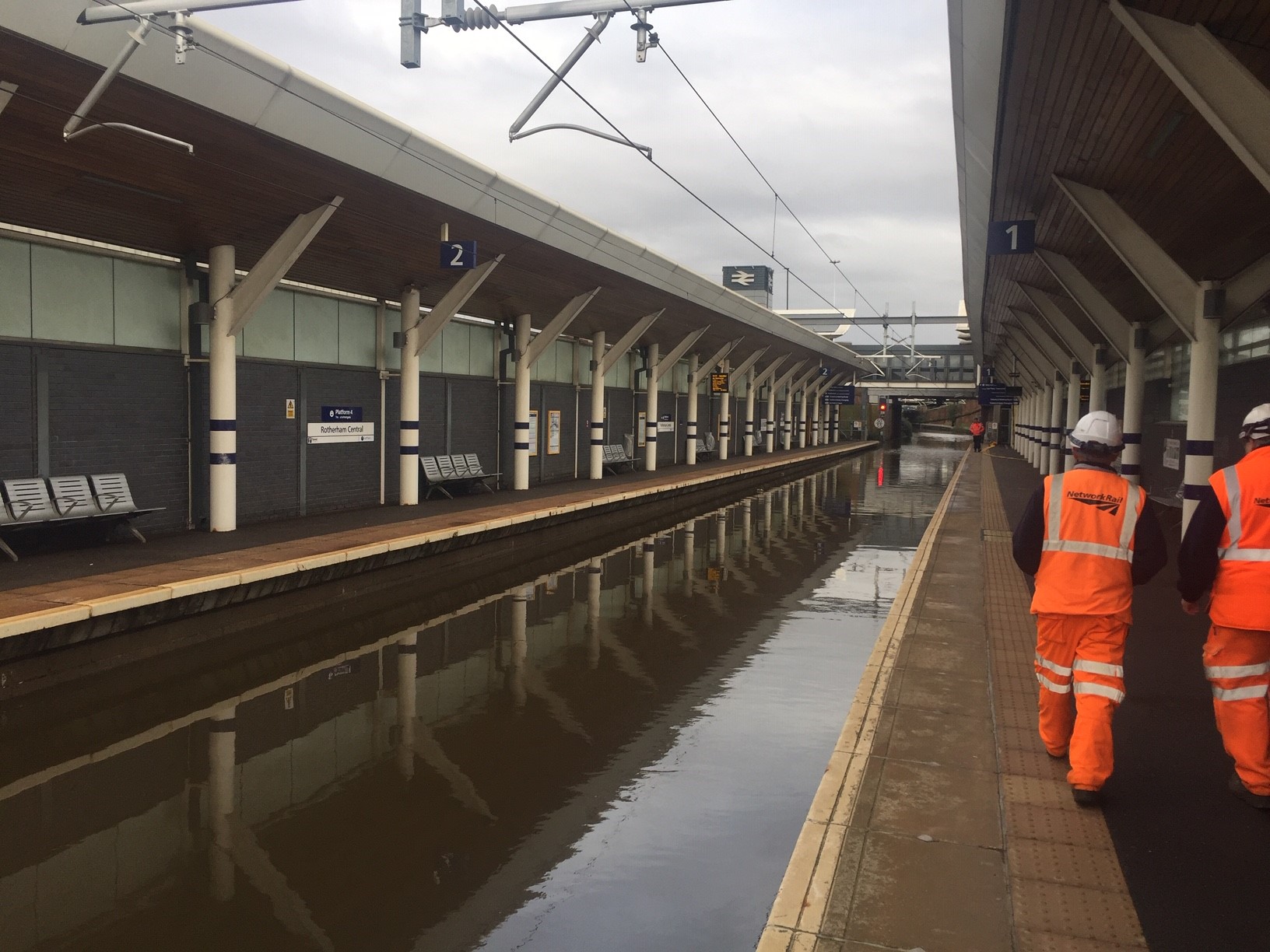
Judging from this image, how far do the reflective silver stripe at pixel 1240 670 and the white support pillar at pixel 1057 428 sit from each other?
2599 centimetres

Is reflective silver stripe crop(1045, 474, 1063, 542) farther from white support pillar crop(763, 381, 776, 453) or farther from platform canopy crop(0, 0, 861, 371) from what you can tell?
white support pillar crop(763, 381, 776, 453)

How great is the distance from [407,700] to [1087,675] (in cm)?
461

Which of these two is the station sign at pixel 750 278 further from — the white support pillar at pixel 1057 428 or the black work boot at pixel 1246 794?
the black work boot at pixel 1246 794

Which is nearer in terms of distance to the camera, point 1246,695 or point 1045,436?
point 1246,695

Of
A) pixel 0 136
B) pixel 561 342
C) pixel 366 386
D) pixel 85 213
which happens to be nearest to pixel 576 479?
pixel 561 342

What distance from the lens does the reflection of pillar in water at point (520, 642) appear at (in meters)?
7.20

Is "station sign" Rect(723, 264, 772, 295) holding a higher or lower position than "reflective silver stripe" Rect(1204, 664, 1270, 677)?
higher

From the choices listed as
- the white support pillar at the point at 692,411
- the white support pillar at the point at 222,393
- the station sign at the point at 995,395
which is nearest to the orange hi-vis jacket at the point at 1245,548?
the white support pillar at the point at 222,393

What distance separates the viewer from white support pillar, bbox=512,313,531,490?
65.0ft

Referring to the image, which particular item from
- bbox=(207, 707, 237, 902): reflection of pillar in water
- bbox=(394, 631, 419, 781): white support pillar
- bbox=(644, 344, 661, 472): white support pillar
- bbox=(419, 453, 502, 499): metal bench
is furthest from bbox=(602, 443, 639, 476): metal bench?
bbox=(207, 707, 237, 902): reflection of pillar in water

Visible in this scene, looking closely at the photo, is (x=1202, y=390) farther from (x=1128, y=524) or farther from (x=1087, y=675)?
(x=1087, y=675)

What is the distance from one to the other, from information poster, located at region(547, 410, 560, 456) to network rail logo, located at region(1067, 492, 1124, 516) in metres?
19.4

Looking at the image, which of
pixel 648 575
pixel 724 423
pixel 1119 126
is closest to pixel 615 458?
pixel 724 423

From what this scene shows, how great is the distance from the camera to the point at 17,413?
33.9 ft
